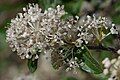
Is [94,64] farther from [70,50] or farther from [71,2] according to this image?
[71,2]

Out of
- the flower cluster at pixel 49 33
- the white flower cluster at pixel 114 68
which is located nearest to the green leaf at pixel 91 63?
the flower cluster at pixel 49 33

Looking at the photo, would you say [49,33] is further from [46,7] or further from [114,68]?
[46,7]

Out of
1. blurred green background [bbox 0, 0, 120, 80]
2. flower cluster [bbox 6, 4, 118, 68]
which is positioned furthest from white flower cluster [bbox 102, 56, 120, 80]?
blurred green background [bbox 0, 0, 120, 80]

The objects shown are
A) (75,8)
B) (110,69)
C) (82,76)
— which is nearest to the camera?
(110,69)

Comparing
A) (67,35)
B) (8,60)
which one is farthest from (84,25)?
(8,60)

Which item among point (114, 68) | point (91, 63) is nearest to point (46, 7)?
point (91, 63)
